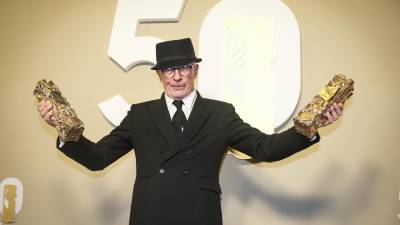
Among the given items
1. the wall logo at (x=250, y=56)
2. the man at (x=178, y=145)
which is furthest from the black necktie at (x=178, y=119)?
the wall logo at (x=250, y=56)

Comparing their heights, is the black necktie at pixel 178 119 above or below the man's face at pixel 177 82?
below

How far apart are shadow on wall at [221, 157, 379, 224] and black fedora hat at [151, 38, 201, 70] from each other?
2.16 ft

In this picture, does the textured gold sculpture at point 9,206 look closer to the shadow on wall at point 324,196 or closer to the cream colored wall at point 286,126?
the cream colored wall at point 286,126

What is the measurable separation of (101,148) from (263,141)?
0.60 metres

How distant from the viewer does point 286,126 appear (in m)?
1.98

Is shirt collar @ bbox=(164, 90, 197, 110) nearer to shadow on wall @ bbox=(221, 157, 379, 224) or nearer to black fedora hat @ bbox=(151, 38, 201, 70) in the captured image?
black fedora hat @ bbox=(151, 38, 201, 70)


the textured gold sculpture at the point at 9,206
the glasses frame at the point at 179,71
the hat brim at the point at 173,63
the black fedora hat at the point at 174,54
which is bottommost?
the textured gold sculpture at the point at 9,206

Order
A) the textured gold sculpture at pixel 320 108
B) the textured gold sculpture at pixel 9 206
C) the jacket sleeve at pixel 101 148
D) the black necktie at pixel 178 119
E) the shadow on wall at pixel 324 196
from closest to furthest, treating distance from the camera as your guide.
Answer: the textured gold sculpture at pixel 320 108, the jacket sleeve at pixel 101 148, the black necktie at pixel 178 119, the shadow on wall at pixel 324 196, the textured gold sculpture at pixel 9 206

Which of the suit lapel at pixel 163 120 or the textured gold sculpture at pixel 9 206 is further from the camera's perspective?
the textured gold sculpture at pixel 9 206

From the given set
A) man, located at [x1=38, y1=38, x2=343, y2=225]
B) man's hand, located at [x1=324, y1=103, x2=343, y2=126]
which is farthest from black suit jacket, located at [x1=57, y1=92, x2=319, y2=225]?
man's hand, located at [x1=324, y1=103, x2=343, y2=126]

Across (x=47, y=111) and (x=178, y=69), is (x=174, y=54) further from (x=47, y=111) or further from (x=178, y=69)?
(x=47, y=111)

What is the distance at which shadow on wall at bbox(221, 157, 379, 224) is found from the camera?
1945 millimetres

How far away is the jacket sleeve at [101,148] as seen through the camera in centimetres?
A: 152

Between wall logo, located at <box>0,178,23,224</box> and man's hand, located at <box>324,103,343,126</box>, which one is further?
wall logo, located at <box>0,178,23,224</box>
